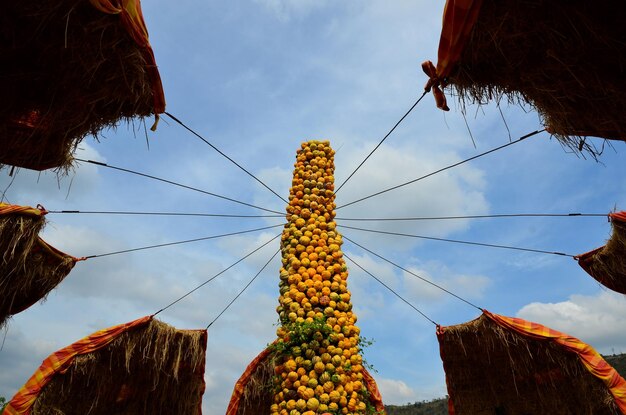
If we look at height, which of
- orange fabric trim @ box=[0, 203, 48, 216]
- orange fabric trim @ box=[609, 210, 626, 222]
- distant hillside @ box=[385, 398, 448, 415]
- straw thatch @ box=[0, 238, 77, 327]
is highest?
distant hillside @ box=[385, 398, 448, 415]

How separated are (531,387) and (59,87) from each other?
713 centimetres

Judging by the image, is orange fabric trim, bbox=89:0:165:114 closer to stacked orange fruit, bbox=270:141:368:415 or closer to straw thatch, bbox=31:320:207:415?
stacked orange fruit, bbox=270:141:368:415

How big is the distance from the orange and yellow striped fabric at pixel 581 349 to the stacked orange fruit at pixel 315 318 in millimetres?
2237

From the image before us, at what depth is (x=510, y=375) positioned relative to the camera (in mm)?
6832

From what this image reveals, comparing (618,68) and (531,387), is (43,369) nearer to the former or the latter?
(618,68)

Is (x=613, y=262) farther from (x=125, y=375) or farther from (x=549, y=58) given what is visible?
(x=125, y=375)

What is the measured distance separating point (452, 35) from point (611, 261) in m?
4.13

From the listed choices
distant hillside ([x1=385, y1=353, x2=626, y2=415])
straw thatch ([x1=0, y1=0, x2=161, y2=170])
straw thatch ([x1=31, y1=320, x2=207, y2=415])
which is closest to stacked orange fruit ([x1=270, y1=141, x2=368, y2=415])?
straw thatch ([x1=31, y1=320, x2=207, y2=415])

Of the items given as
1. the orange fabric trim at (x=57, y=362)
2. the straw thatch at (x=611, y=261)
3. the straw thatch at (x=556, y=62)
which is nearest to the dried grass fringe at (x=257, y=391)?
the orange fabric trim at (x=57, y=362)

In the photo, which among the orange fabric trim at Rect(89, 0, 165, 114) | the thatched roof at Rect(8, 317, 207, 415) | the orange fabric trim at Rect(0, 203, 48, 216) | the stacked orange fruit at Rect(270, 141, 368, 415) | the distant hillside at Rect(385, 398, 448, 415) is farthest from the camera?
the distant hillside at Rect(385, 398, 448, 415)

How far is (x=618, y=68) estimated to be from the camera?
236 centimetres

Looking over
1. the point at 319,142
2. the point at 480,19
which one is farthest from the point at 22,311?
the point at 480,19

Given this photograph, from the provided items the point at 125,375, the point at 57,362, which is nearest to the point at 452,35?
the point at 57,362

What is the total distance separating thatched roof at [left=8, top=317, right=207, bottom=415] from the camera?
5.31 metres
